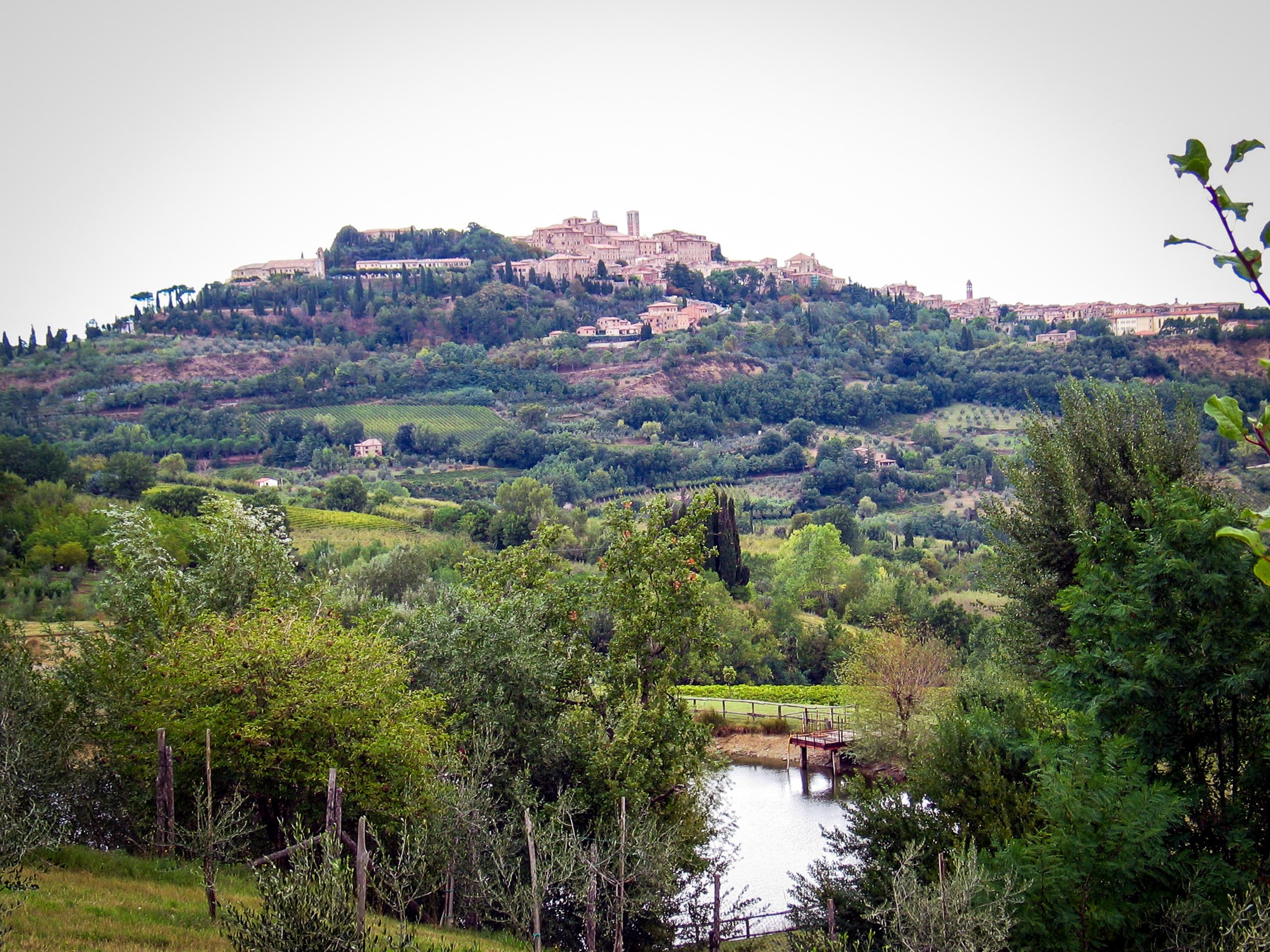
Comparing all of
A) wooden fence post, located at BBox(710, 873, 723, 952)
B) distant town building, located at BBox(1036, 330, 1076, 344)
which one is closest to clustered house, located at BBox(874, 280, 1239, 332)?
distant town building, located at BBox(1036, 330, 1076, 344)

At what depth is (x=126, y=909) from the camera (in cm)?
1006

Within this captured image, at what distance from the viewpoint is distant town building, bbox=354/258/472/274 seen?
14038cm

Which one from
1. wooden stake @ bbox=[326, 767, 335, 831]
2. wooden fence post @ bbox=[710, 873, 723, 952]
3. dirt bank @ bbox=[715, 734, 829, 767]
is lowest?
dirt bank @ bbox=[715, 734, 829, 767]

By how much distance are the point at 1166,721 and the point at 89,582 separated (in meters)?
33.9

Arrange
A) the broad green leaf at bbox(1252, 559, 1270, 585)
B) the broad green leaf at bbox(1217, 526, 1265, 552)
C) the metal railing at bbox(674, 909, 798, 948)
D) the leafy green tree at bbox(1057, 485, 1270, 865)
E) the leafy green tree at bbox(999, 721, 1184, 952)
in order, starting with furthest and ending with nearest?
the metal railing at bbox(674, 909, 798, 948)
the leafy green tree at bbox(1057, 485, 1270, 865)
the leafy green tree at bbox(999, 721, 1184, 952)
the broad green leaf at bbox(1252, 559, 1270, 585)
the broad green leaf at bbox(1217, 526, 1265, 552)

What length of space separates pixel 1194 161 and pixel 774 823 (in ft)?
72.7

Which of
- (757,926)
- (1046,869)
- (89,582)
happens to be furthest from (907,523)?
(1046,869)

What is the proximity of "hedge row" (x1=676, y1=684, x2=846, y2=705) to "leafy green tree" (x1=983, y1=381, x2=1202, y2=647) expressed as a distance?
15.5 metres

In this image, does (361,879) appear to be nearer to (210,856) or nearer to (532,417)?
(210,856)

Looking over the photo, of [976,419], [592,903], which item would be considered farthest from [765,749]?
[976,419]

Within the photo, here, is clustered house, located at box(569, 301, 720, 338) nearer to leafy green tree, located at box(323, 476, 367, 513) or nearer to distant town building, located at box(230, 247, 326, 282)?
distant town building, located at box(230, 247, 326, 282)

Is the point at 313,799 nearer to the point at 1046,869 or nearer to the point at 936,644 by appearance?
the point at 1046,869

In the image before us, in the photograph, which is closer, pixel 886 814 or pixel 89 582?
pixel 886 814

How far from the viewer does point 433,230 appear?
15250 centimetres
